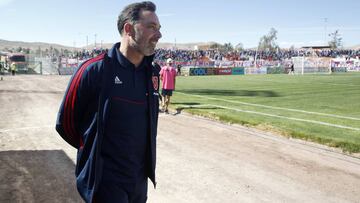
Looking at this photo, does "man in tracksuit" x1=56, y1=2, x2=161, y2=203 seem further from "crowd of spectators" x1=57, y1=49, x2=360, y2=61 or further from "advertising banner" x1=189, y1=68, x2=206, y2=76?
"crowd of spectators" x1=57, y1=49, x2=360, y2=61

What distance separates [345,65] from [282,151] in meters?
59.6

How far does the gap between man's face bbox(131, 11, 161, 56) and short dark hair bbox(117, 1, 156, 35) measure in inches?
1.4

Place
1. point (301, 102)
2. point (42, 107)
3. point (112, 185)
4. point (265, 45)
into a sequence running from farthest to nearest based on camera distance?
point (265, 45), point (301, 102), point (42, 107), point (112, 185)

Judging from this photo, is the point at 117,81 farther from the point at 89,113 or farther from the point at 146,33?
the point at 146,33

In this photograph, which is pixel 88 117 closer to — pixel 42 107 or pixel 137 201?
pixel 137 201

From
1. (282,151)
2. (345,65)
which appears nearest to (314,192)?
(282,151)

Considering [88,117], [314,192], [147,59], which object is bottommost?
[314,192]

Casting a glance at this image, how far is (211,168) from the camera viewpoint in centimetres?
675

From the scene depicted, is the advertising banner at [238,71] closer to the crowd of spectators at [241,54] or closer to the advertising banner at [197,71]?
the advertising banner at [197,71]

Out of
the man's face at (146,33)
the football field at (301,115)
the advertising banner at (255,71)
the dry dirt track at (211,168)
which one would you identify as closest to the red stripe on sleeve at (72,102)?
the man's face at (146,33)

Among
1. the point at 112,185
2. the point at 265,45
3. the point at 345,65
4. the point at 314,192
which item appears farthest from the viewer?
the point at 265,45

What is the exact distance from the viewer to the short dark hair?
2.81m

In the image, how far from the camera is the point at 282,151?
802 centimetres

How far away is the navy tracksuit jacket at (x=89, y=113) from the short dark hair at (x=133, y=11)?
261 millimetres
